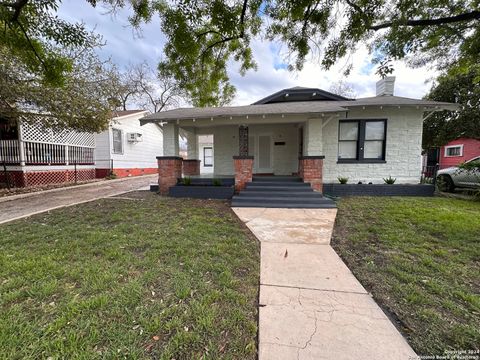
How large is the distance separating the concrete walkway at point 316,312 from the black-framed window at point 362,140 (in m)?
A: 6.05

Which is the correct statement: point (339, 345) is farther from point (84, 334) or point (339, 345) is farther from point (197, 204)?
point (197, 204)

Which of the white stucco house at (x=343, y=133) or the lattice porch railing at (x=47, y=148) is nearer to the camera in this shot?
the white stucco house at (x=343, y=133)

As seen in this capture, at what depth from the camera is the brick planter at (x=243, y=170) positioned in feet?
24.6

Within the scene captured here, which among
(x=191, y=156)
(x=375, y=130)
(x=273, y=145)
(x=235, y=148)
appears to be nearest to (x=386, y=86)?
(x=375, y=130)

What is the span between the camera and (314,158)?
7.21m

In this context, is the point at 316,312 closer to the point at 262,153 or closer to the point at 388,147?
the point at 388,147

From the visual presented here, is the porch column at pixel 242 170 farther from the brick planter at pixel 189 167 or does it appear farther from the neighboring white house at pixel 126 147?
the neighboring white house at pixel 126 147

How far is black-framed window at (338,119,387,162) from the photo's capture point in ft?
27.3

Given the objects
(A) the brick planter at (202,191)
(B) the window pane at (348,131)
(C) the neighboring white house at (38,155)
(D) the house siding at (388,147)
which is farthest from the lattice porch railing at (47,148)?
(B) the window pane at (348,131)

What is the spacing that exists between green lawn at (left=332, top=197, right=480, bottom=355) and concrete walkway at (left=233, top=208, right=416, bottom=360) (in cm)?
18

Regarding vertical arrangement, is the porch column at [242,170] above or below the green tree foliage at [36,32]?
below

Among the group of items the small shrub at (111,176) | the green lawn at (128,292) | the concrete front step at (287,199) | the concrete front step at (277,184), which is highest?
the concrete front step at (277,184)

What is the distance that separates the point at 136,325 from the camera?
5.96ft

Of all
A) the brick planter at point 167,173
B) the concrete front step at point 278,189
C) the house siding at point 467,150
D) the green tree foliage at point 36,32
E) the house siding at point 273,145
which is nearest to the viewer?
the green tree foliage at point 36,32
